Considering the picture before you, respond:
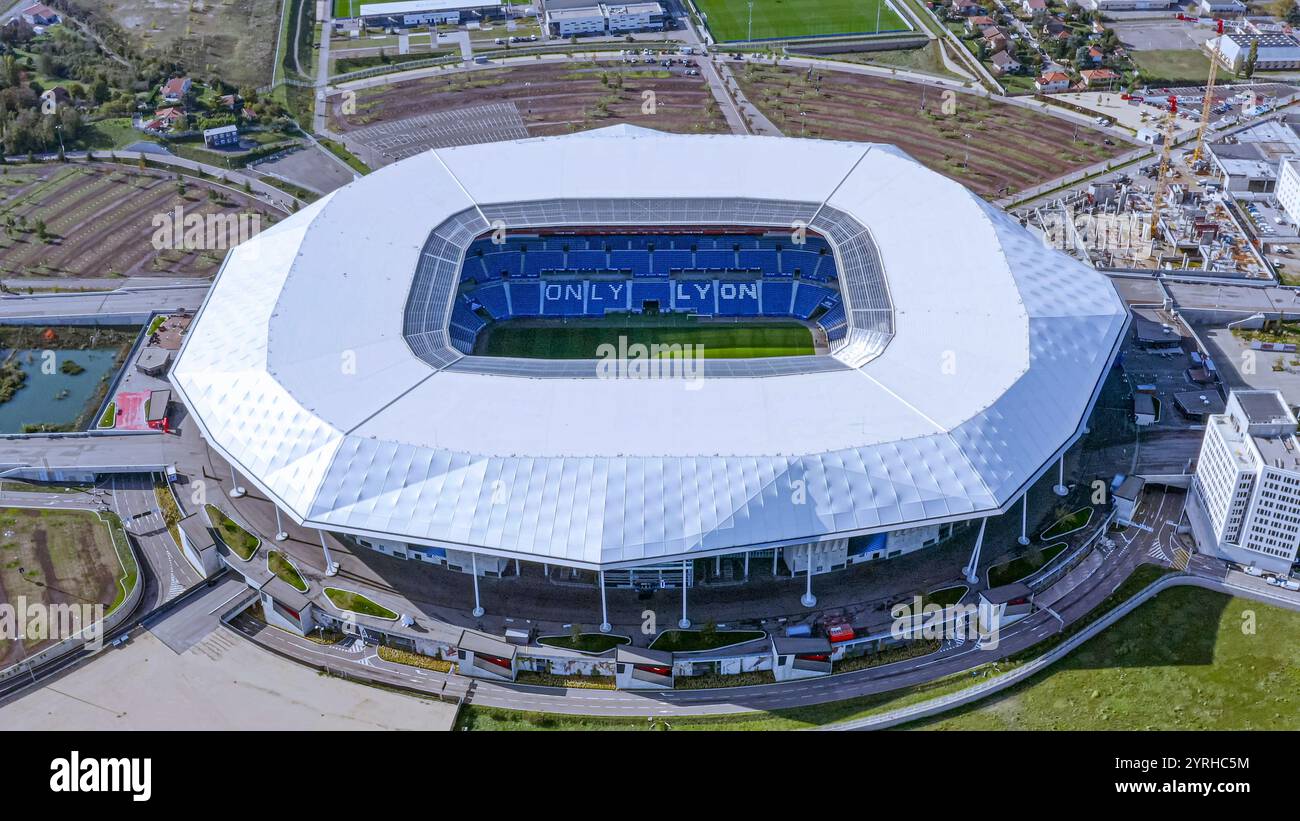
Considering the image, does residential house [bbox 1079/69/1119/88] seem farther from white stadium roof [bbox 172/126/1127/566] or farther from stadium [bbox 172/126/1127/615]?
white stadium roof [bbox 172/126/1127/566]

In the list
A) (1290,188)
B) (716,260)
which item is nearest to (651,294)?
(716,260)

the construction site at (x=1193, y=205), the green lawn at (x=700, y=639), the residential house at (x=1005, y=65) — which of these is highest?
the residential house at (x=1005, y=65)

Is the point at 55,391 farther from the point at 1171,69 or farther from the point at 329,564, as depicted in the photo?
the point at 1171,69

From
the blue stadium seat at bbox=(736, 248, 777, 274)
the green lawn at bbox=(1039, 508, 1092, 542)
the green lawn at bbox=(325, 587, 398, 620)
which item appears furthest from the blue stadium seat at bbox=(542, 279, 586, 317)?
the green lawn at bbox=(1039, 508, 1092, 542)

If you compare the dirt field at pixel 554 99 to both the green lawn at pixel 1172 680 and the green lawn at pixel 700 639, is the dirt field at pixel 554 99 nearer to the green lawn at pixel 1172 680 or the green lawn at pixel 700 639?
the green lawn at pixel 700 639

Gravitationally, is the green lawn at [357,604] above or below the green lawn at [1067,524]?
below

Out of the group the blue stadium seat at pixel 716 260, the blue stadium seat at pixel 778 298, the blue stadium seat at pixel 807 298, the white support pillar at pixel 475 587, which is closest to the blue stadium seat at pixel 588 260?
the blue stadium seat at pixel 716 260
